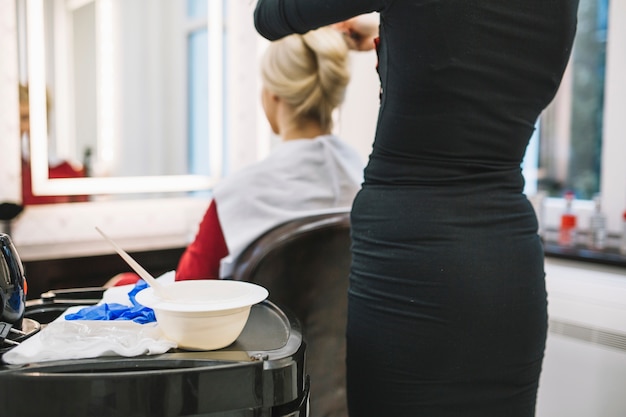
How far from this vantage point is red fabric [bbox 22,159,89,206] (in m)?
1.84

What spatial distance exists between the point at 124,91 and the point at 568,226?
4.87 feet

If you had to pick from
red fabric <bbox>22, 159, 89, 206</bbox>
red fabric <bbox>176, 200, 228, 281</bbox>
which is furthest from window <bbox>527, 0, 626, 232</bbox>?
red fabric <bbox>22, 159, 89, 206</bbox>

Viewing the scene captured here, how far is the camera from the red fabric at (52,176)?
1843 millimetres

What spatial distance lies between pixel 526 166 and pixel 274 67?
1.23 meters

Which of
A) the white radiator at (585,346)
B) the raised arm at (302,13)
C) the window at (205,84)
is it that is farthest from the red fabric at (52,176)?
the white radiator at (585,346)

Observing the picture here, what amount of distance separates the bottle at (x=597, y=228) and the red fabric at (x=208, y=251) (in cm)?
111

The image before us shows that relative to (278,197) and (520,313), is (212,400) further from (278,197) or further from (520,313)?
(278,197)

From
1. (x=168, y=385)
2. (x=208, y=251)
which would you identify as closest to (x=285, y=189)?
(x=208, y=251)

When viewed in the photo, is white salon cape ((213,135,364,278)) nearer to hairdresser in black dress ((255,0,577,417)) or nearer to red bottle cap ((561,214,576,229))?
hairdresser in black dress ((255,0,577,417))

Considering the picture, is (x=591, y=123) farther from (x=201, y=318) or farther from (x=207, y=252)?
(x=201, y=318)

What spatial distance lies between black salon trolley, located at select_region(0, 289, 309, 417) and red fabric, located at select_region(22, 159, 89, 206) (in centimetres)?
138

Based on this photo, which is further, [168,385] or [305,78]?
[305,78]

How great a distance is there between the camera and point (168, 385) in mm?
586

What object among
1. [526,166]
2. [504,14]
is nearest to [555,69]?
[504,14]
